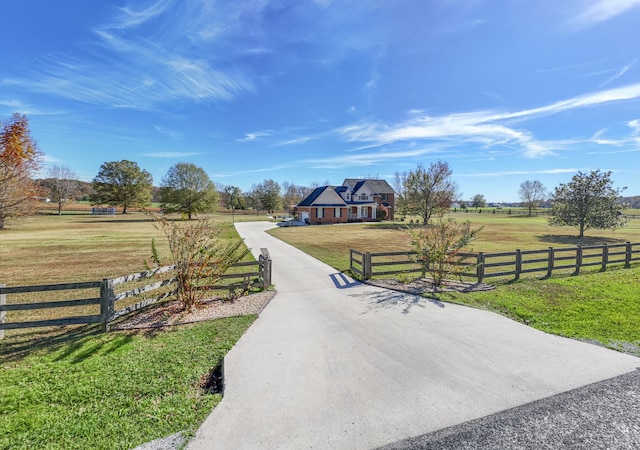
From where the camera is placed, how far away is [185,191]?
5009 cm

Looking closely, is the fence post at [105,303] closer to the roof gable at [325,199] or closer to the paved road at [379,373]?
the paved road at [379,373]

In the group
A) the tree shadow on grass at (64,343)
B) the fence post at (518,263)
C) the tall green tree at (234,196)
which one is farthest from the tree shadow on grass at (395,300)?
the tall green tree at (234,196)

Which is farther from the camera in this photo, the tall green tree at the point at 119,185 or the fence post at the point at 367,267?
the tall green tree at the point at 119,185

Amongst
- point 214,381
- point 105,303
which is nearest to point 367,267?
point 214,381

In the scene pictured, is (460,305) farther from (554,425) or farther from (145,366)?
(145,366)

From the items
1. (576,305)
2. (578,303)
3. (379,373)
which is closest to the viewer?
(379,373)

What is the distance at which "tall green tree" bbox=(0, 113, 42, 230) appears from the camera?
15445 millimetres

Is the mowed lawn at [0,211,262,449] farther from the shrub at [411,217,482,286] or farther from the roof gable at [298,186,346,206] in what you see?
the roof gable at [298,186,346,206]

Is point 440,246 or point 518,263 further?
point 518,263

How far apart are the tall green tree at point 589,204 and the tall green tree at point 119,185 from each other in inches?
2584

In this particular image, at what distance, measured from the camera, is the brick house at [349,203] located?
39.6 metres

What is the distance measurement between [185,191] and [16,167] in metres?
31.7

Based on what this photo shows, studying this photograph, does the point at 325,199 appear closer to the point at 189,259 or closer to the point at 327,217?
the point at 327,217

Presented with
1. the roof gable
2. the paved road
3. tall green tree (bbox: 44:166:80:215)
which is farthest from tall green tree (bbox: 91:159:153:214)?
the paved road
